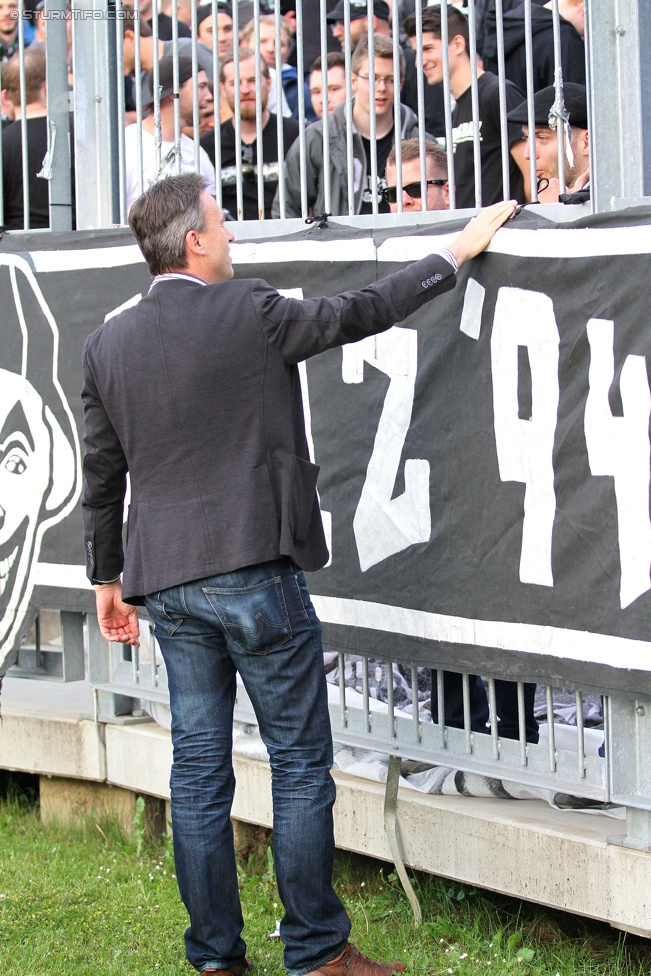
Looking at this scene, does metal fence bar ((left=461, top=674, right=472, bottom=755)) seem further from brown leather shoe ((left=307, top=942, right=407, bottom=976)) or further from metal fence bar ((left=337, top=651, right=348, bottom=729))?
brown leather shoe ((left=307, top=942, right=407, bottom=976))

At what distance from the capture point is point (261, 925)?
372cm

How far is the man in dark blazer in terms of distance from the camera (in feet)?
9.89

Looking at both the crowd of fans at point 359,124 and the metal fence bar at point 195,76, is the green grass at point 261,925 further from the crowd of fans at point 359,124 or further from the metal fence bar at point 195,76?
the metal fence bar at point 195,76

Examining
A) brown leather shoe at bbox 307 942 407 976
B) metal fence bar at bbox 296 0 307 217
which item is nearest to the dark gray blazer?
metal fence bar at bbox 296 0 307 217

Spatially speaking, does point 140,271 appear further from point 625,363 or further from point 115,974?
point 115,974

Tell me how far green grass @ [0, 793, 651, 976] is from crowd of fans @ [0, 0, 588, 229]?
2172mm

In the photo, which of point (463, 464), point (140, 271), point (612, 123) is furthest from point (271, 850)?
point (612, 123)

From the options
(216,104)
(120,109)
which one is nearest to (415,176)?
(216,104)

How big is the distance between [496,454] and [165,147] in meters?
1.91

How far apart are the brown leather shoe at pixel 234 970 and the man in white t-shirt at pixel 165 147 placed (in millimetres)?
2545

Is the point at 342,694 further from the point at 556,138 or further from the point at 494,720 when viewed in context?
the point at 556,138

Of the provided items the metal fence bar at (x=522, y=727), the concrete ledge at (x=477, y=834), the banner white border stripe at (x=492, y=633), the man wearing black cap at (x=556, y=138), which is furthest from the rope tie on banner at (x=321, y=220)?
the concrete ledge at (x=477, y=834)

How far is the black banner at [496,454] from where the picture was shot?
10.2 feet

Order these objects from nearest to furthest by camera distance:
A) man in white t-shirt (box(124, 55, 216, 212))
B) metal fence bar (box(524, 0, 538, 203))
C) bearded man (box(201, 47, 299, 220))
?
metal fence bar (box(524, 0, 538, 203)) → man in white t-shirt (box(124, 55, 216, 212)) → bearded man (box(201, 47, 299, 220))
